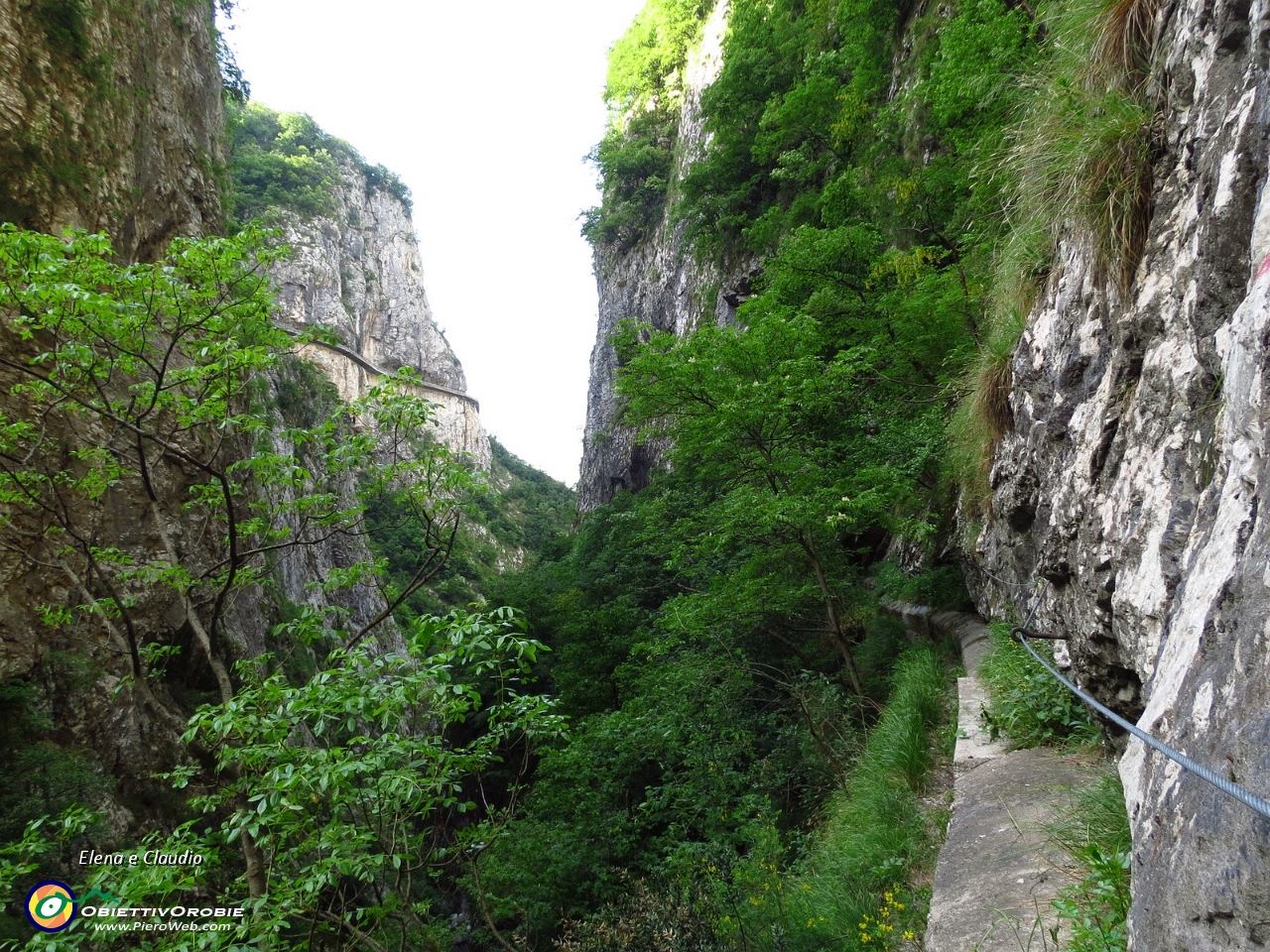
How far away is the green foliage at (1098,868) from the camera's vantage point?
1570 mm

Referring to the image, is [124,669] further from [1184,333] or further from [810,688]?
[1184,333]

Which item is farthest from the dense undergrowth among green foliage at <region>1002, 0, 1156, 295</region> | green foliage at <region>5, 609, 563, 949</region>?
green foliage at <region>5, 609, 563, 949</region>

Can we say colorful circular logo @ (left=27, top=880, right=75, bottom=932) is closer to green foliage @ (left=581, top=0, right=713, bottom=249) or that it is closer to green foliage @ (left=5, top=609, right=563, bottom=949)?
green foliage @ (left=5, top=609, right=563, bottom=949)

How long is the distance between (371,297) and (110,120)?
52742mm

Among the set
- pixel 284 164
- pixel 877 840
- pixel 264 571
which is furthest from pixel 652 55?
pixel 284 164

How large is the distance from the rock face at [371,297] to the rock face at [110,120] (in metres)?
32.8

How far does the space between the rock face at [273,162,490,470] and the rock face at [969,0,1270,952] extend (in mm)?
43248

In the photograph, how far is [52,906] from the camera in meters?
3.17

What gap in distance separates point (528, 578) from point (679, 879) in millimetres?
20347

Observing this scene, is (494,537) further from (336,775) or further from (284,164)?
(336,775)

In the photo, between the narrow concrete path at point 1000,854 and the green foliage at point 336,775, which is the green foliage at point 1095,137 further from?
the green foliage at point 336,775

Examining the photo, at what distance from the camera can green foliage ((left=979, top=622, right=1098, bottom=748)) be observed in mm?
2926

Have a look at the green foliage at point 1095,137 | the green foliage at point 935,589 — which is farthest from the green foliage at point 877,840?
the green foliage at point 1095,137

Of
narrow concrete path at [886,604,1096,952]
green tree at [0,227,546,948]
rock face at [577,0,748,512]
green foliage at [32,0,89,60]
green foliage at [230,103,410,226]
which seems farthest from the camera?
green foliage at [230,103,410,226]
